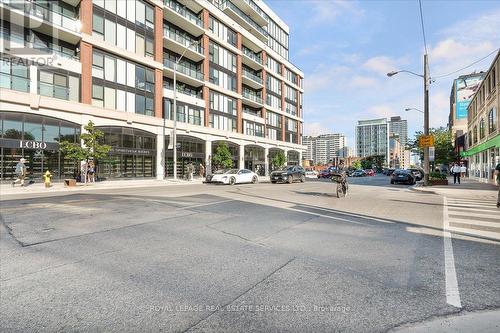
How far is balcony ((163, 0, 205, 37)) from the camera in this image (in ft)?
106

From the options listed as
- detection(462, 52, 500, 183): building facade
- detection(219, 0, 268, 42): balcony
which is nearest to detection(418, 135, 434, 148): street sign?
detection(462, 52, 500, 183): building facade

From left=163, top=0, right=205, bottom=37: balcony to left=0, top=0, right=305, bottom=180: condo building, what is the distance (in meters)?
0.13

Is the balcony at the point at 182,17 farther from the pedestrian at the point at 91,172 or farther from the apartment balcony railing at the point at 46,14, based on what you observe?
the pedestrian at the point at 91,172

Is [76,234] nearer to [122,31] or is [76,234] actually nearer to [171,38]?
[122,31]

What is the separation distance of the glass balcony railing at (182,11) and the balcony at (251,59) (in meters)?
11.0

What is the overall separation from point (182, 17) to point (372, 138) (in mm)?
137429

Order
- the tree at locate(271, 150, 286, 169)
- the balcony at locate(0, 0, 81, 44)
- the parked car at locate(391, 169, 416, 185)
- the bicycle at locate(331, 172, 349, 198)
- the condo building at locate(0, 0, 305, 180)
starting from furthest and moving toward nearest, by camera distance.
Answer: the tree at locate(271, 150, 286, 169)
the parked car at locate(391, 169, 416, 185)
the condo building at locate(0, 0, 305, 180)
the balcony at locate(0, 0, 81, 44)
the bicycle at locate(331, 172, 349, 198)

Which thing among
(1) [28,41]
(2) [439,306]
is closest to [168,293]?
(2) [439,306]

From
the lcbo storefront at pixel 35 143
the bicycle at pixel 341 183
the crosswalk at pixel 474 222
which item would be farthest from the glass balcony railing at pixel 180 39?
the crosswalk at pixel 474 222

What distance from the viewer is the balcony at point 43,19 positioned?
66.2 feet

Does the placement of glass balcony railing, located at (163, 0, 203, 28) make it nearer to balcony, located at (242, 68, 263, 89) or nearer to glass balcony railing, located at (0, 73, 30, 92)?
balcony, located at (242, 68, 263, 89)

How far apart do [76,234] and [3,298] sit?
2972 millimetres

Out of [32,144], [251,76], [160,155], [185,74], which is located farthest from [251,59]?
[32,144]

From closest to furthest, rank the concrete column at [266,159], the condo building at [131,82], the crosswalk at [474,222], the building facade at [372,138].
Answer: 1. the crosswalk at [474,222]
2. the condo building at [131,82]
3. the concrete column at [266,159]
4. the building facade at [372,138]
